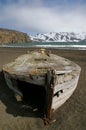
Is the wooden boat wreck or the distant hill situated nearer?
the wooden boat wreck

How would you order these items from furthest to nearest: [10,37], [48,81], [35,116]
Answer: [10,37], [35,116], [48,81]

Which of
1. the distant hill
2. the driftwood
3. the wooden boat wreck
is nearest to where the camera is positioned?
the driftwood

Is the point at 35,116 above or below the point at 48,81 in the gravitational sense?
below

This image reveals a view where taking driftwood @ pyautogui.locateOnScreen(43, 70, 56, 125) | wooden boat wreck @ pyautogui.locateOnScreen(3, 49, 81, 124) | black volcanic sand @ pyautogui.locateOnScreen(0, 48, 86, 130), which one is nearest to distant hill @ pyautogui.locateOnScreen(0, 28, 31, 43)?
black volcanic sand @ pyautogui.locateOnScreen(0, 48, 86, 130)

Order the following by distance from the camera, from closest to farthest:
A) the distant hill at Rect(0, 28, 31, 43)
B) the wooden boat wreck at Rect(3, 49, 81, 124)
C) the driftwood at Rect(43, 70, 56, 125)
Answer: the driftwood at Rect(43, 70, 56, 125), the wooden boat wreck at Rect(3, 49, 81, 124), the distant hill at Rect(0, 28, 31, 43)

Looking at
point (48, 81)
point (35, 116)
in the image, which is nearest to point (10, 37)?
point (35, 116)

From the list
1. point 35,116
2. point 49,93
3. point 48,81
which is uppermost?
point 48,81

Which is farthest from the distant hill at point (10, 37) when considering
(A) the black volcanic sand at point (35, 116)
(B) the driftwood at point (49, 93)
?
(B) the driftwood at point (49, 93)

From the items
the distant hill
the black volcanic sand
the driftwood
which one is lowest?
the distant hill

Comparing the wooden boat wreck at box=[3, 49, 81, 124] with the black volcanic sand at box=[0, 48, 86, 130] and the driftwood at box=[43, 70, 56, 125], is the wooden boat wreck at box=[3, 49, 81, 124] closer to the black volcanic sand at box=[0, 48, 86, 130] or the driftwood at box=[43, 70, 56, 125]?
the driftwood at box=[43, 70, 56, 125]

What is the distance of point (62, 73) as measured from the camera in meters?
7.39

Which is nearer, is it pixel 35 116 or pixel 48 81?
pixel 48 81

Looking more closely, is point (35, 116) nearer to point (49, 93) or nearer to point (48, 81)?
point (49, 93)

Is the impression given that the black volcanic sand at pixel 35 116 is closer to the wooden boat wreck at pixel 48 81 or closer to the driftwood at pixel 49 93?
the driftwood at pixel 49 93
